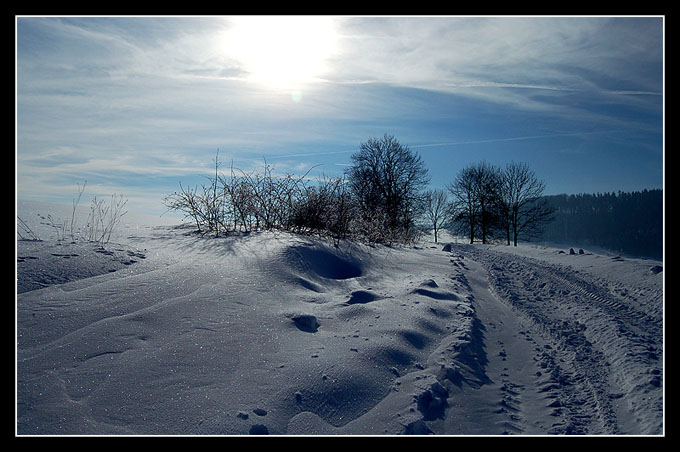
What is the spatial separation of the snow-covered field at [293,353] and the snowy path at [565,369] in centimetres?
2

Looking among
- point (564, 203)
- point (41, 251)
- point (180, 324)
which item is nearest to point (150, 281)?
point (180, 324)

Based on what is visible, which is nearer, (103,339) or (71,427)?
(71,427)

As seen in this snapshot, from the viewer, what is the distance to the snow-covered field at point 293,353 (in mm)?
2193

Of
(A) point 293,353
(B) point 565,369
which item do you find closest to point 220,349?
(A) point 293,353

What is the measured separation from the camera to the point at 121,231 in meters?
6.20

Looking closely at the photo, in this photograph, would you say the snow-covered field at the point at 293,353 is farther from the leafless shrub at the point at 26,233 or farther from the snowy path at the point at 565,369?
the leafless shrub at the point at 26,233

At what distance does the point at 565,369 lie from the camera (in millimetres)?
3189

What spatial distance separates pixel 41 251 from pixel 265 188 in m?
4.57

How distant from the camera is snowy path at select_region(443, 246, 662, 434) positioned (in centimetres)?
242

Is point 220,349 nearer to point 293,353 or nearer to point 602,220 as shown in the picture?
point 293,353

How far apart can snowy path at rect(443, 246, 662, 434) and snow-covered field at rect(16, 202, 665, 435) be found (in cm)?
2

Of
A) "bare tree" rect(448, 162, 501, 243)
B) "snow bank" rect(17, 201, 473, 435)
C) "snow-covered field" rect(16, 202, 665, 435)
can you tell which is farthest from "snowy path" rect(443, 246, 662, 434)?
"bare tree" rect(448, 162, 501, 243)

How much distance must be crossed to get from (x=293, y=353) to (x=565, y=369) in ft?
7.44
